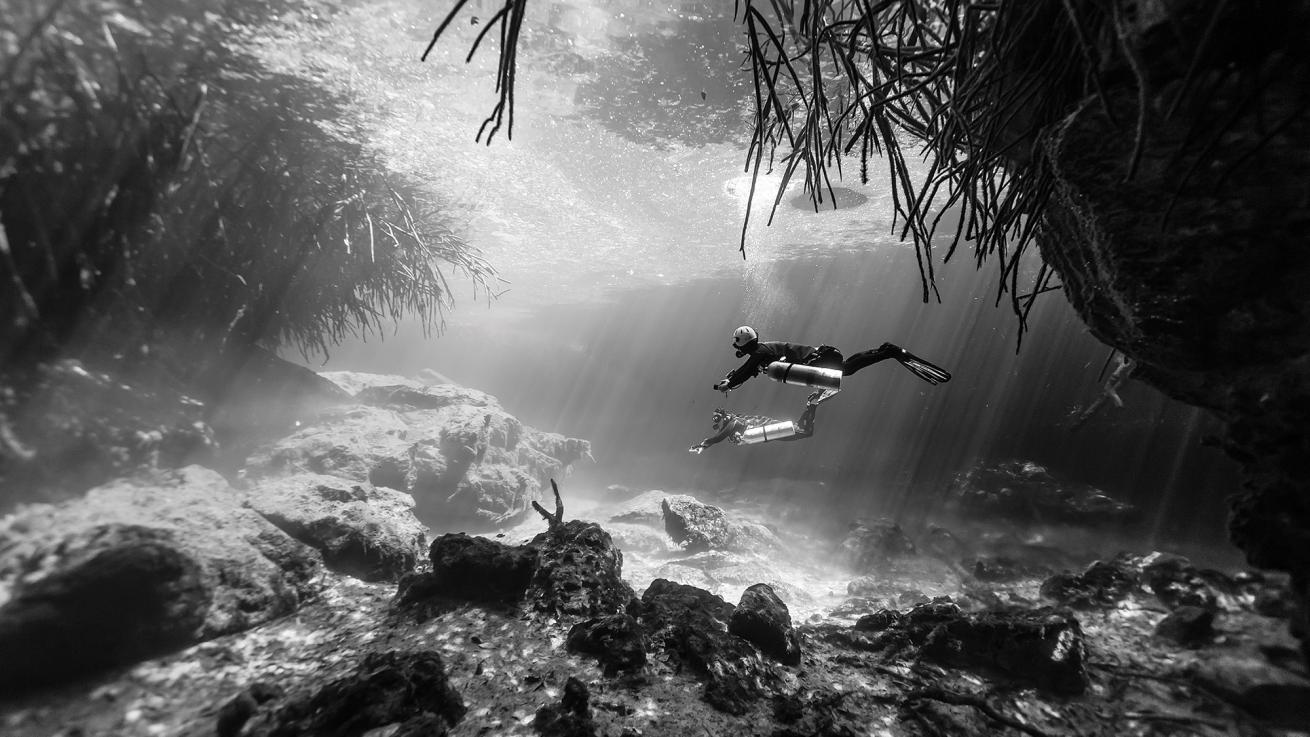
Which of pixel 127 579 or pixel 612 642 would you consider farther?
pixel 612 642

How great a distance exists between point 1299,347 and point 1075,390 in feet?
62.2

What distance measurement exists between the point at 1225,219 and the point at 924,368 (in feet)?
7.84

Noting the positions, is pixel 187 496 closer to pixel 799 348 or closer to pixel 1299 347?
pixel 799 348

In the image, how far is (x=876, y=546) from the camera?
38.5 ft

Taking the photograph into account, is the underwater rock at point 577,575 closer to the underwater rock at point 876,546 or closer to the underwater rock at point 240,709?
the underwater rock at point 240,709

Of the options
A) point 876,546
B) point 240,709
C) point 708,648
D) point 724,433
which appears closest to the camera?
point 240,709

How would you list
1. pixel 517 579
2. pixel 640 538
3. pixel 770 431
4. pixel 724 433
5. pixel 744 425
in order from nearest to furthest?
pixel 517 579, pixel 770 431, pixel 724 433, pixel 744 425, pixel 640 538

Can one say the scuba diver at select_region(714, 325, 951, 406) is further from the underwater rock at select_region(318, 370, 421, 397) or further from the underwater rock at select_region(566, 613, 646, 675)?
the underwater rock at select_region(318, 370, 421, 397)

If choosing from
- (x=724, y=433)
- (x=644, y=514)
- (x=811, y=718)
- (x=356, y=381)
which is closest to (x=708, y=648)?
(x=811, y=718)

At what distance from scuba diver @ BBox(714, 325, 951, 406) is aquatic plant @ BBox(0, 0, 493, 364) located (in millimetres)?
7163

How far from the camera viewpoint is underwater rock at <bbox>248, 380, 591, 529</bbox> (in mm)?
8836

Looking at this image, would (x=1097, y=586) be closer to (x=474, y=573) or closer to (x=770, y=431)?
(x=770, y=431)

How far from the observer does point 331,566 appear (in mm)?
5430

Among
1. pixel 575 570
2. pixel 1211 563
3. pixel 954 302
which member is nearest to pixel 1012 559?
pixel 1211 563
